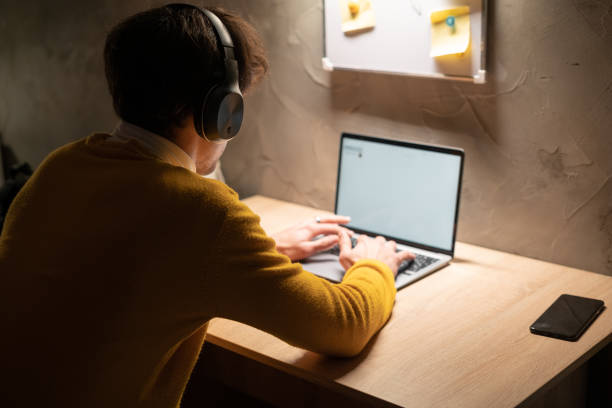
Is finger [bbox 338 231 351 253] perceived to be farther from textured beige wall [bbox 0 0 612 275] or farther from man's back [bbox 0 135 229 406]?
man's back [bbox 0 135 229 406]

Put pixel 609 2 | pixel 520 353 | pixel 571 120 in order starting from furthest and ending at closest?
pixel 571 120 < pixel 609 2 < pixel 520 353

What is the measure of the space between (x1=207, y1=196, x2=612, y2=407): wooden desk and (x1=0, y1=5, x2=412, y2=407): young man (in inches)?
4.4

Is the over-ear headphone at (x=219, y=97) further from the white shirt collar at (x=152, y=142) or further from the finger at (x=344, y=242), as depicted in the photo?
the finger at (x=344, y=242)

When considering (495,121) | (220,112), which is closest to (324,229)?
(495,121)

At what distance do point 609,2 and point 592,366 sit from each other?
71 cm

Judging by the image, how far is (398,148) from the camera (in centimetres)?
151

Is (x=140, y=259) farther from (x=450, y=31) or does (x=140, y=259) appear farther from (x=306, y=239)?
(x=450, y=31)

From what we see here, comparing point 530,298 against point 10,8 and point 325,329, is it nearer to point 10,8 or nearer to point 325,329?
point 325,329

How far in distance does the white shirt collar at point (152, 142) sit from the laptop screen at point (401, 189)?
662 millimetres

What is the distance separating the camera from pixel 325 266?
1.43 m

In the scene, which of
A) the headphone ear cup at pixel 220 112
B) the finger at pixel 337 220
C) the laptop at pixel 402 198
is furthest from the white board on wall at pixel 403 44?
the headphone ear cup at pixel 220 112

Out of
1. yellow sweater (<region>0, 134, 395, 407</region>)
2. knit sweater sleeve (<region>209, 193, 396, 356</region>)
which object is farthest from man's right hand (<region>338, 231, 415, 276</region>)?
yellow sweater (<region>0, 134, 395, 407</region>)

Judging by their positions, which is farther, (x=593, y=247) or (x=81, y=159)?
(x=593, y=247)

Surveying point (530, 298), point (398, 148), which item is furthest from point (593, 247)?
point (398, 148)
